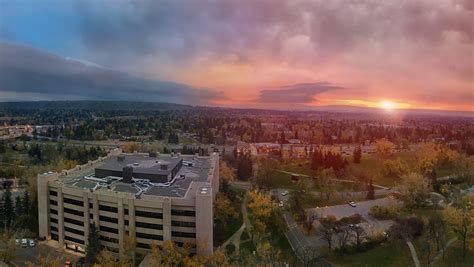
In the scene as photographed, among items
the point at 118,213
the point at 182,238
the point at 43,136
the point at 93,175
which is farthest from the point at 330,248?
the point at 43,136

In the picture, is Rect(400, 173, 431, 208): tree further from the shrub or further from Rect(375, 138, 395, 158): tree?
Rect(375, 138, 395, 158): tree

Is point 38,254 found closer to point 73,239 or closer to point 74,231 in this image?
point 73,239

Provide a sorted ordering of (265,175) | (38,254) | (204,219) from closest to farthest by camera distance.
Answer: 1. (204,219)
2. (38,254)
3. (265,175)

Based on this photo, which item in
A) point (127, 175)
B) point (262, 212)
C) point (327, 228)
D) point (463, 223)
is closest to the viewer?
point (463, 223)

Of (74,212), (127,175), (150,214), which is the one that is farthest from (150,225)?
(74,212)

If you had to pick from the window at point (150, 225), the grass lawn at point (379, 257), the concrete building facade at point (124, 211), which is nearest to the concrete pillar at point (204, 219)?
the concrete building facade at point (124, 211)

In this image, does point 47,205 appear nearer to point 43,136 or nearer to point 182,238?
point 182,238
